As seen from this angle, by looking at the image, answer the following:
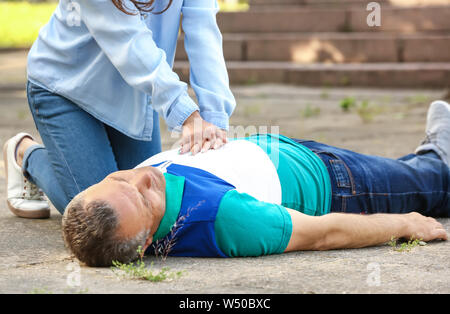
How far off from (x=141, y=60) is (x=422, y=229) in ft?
3.94

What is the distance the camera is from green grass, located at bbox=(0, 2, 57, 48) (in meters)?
13.4

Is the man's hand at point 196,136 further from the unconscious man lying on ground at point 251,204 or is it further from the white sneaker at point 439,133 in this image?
the white sneaker at point 439,133

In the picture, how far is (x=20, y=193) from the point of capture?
338 cm

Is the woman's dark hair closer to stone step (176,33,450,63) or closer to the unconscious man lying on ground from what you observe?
the unconscious man lying on ground

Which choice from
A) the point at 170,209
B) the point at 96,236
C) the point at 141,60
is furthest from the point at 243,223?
the point at 141,60

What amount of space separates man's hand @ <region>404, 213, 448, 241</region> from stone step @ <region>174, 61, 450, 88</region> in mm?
5075

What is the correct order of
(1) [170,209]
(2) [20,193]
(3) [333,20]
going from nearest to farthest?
1. (1) [170,209]
2. (2) [20,193]
3. (3) [333,20]

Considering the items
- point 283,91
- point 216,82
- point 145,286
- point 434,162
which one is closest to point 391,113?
point 283,91

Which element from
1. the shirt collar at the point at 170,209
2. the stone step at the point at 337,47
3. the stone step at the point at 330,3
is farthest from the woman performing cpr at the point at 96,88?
the stone step at the point at 330,3

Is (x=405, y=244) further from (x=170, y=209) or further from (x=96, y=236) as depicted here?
(x=96, y=236)

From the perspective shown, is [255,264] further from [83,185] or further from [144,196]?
[83,185]

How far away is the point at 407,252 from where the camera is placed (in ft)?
8.55

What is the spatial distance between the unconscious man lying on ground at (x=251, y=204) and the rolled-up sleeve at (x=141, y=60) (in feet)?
0.61

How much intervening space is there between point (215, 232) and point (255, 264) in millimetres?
170
